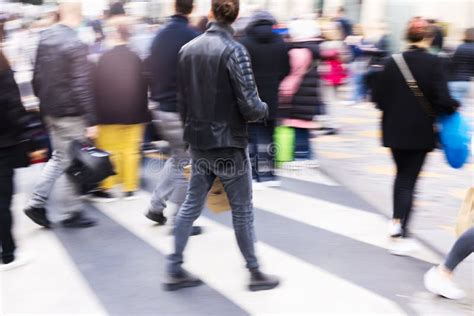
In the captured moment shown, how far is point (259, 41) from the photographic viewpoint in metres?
6.74

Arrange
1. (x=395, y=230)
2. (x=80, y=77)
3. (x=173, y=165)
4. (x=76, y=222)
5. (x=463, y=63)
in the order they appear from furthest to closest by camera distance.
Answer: (x=463, y=63)
(x=76, y=222)
(x=173, y=165)
(x=80, y=77)
(x=395, y=230)

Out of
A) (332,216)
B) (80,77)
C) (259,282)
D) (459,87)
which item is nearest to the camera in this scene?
(259,282)

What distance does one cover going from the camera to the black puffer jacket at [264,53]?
6.72 meters

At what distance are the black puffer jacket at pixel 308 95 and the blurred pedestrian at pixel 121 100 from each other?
85.5 inches

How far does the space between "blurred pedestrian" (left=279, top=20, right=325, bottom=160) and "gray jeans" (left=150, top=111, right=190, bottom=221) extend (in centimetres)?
252

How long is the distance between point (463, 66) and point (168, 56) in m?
6.61

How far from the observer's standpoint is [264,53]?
6.73 meters

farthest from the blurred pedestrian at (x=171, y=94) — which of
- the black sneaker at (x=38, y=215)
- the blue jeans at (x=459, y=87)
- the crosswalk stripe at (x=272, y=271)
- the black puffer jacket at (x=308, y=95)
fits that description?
the blue jeans at (x=459, y=87)

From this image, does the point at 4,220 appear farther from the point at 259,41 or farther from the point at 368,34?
the point at 368,34

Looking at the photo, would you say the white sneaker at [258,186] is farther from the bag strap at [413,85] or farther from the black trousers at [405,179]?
the bag strap at [413,85]

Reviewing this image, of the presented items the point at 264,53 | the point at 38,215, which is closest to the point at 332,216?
the point at 264,53

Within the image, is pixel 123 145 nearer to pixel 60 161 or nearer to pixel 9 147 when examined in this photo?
pixel 60 161

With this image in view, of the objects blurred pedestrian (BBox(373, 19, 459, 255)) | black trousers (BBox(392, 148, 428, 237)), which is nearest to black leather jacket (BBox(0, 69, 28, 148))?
blurred pedestrian (BBox(373, 19, 459, 255))

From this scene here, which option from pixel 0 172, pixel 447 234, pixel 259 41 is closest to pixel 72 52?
pixel 0 172
